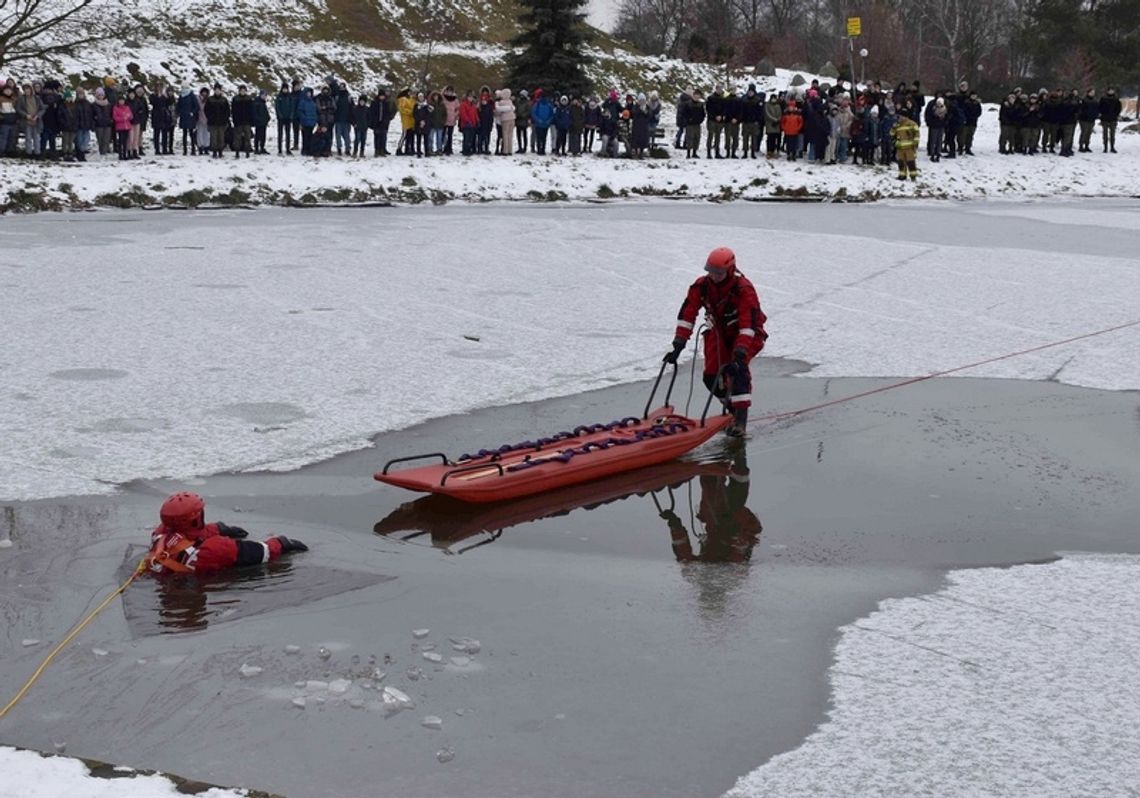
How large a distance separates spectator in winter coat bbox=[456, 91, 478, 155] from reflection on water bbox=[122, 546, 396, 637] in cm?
2259

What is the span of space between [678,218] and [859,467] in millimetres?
15226

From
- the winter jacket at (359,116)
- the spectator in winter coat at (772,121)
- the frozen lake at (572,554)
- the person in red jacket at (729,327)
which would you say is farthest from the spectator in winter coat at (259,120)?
the person in red jacket at (729,327)

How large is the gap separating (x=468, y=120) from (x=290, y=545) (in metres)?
22.6

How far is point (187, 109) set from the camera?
26.1 metres

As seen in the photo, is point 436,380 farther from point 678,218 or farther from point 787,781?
point 678,218

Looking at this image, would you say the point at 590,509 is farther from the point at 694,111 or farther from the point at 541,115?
the point at 694,111

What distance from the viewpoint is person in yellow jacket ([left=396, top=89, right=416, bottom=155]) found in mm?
27906

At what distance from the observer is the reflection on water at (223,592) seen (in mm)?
5969

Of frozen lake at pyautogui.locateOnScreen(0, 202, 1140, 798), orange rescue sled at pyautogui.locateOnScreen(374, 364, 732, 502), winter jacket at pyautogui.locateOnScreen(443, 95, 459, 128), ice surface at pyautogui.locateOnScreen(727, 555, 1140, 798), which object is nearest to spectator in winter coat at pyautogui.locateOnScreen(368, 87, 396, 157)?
winter jacket at pyautogui.locateOnScreen(443, 95, 459, 128)

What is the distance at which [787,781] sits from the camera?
15.0 ft

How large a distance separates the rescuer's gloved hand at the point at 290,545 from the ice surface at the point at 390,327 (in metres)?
1.58

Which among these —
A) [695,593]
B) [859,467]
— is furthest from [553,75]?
[695,593]

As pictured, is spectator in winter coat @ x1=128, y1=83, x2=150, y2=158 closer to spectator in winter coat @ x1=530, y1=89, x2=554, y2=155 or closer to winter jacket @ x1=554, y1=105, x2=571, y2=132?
spectator in winter coat @ x1=530, y1=89, x2=554, y2=155

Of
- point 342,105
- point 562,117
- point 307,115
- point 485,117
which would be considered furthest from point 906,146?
point 307,115
